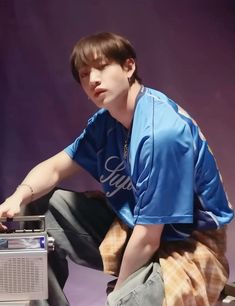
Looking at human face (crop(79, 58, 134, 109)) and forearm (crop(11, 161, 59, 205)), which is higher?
human face (crop(79, 58, 134, 109))

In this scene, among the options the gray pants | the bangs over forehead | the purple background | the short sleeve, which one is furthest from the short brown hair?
the purple background

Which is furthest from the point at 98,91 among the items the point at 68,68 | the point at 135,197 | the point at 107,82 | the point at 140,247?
the point at 68,68

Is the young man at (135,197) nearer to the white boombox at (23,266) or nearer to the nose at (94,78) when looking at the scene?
the nose at (94,78)

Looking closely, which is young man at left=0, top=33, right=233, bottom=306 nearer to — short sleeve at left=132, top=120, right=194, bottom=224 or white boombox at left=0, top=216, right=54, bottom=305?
short sleeve at left=132, top=120, right=194, bottom=224

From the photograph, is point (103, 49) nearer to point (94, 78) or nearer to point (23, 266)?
point (94, 78)

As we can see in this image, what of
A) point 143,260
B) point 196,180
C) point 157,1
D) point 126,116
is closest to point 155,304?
point 143,260

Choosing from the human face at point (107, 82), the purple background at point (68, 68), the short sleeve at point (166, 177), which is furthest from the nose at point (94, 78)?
the purple background at point (68, 68)

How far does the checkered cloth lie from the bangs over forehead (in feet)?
1.26

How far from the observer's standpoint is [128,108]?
1.16m

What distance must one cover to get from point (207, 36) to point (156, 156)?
2.37 ft

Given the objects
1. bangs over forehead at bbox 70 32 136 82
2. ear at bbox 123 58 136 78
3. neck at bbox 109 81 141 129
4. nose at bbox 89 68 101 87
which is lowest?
neck at bbox 109 81 141 129

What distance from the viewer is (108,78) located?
1144 mm

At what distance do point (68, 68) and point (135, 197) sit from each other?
0.61 metres

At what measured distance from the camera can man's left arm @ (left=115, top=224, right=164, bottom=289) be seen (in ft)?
3.48
